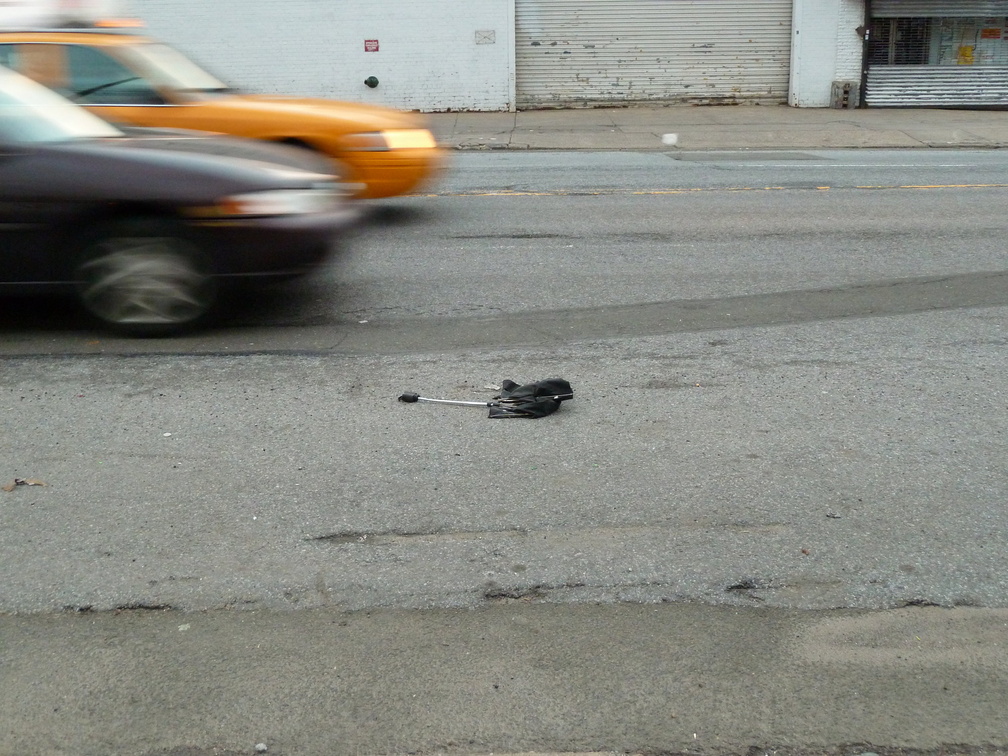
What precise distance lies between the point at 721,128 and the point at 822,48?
223 inches

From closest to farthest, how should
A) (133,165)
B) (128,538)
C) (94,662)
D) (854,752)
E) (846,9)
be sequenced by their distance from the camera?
(854,752)
(94,662)
(128,538)
(133,165)
(846,9)

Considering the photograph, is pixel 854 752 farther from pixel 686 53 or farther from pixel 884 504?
pixel 686 53

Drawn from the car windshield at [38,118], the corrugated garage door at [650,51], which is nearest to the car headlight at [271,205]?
the car windshield at [38,118]

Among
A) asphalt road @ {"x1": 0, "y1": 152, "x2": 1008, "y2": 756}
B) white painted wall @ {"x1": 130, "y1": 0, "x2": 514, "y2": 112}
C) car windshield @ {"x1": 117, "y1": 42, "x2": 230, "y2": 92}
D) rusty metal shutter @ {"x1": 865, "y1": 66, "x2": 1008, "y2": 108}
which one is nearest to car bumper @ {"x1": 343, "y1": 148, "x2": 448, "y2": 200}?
car windshield @ {"x1": 117, "y1": 42, "x2": 230, "y2": 92}

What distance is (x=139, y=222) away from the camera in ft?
22.3

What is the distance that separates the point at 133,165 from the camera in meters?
6.79

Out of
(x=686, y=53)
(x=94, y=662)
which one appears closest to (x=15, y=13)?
(x=94, y=662)

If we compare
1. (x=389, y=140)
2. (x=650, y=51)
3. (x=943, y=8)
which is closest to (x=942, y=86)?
(x=943, y=8)

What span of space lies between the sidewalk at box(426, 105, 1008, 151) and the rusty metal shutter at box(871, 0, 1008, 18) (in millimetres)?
2236

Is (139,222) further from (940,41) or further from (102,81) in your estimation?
(940,41)

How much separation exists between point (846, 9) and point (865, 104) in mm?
2199

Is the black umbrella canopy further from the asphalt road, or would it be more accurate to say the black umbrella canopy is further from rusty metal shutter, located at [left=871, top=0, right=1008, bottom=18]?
rusty metal shutter, located at [left=871, top=0, right=1008, bottom=18]

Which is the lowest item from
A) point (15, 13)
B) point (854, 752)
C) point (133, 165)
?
point (854, 752)

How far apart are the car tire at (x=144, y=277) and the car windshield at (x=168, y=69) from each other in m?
3.77
